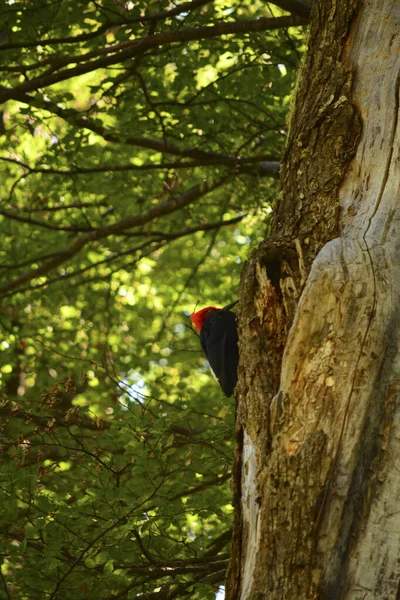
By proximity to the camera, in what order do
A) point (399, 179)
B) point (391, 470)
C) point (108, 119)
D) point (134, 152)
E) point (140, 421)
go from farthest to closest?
1. point (108, 119)
2. point (134, 152)
3. point (140, 421)
4. point (399, 179)
5. point (391, 470)

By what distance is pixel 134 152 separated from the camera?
8.12 m

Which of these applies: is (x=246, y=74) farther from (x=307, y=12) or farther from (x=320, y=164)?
(x=320, y=164)

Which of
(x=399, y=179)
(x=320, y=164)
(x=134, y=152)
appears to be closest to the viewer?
(x=399, y=179)

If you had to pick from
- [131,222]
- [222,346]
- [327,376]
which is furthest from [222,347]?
[327,376]

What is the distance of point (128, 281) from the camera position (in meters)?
10.0

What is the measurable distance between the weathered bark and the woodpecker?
2.36 m

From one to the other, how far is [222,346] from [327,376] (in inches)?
118

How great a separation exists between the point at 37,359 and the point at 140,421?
3.60 meters

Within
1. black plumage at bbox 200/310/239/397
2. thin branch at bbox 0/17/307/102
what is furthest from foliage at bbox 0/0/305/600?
black plumage at bbox 200/310/239/397

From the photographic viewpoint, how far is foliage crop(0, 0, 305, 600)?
3.99 meters

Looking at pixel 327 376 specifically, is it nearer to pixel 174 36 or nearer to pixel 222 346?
pixel 222 346

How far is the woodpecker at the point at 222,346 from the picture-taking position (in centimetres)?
512

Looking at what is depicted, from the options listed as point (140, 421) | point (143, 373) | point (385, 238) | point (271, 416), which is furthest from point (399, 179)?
point (143, 373)

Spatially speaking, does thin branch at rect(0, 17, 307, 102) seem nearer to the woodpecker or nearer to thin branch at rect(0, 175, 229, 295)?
the woodpecker
